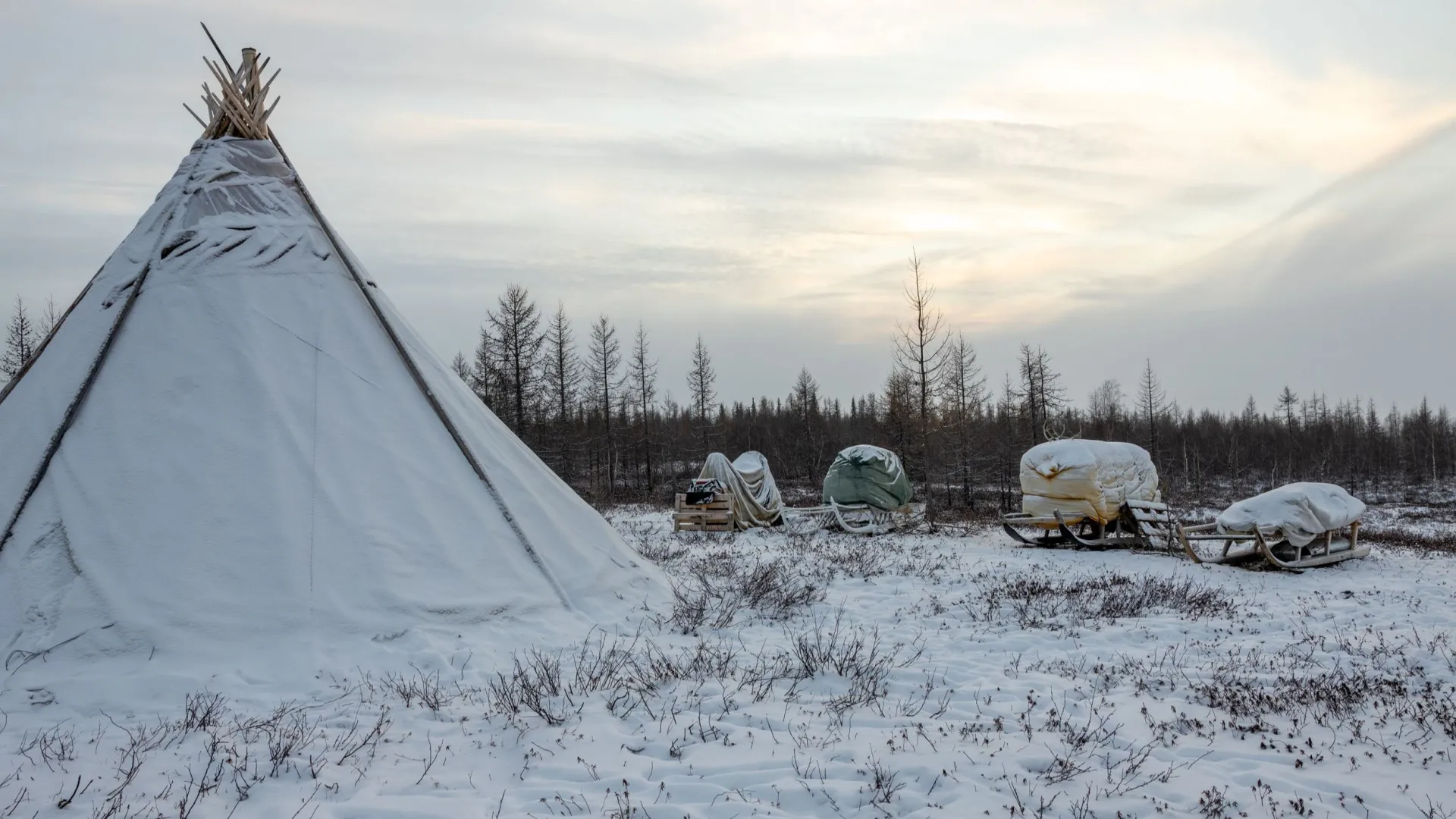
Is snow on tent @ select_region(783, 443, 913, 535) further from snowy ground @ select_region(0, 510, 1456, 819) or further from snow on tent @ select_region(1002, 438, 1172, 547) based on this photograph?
snowy ground @ select_region(0, 510, 1456, 819)

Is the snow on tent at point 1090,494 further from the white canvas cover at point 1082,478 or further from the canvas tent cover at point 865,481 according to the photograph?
the canvas tent cover at point 865,481

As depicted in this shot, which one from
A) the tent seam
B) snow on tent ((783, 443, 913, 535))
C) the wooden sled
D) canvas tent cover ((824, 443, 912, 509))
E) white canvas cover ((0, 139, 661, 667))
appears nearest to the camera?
white canvas cover ((0, 139, 661, 667))

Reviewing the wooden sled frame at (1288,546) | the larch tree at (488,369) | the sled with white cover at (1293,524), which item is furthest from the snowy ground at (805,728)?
the larch tree at (488,369)

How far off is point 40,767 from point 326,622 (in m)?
2.08

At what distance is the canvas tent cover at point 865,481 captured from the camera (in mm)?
20547

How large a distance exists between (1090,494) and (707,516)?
839 cm

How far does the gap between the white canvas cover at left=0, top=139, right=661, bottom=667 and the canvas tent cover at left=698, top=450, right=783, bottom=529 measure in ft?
33.5

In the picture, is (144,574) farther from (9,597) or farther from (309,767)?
(309,767)

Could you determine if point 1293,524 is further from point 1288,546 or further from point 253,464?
point 253,464

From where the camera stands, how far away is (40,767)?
421 centimetres

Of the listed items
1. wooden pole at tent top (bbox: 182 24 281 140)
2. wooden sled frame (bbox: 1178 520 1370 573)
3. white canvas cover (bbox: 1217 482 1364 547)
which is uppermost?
wooden pole at tent top (bbox: 182 24 281 140)

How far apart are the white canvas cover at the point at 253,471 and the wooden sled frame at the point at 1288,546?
968 centimetres

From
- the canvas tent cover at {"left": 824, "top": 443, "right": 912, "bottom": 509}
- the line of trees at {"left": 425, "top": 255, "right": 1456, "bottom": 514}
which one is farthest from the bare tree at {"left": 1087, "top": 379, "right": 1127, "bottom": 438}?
the canvas tent cover at {"left": 824, "top": 443, "right": 912, "bottom": 509}

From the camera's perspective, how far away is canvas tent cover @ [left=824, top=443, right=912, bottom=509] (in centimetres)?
2055
